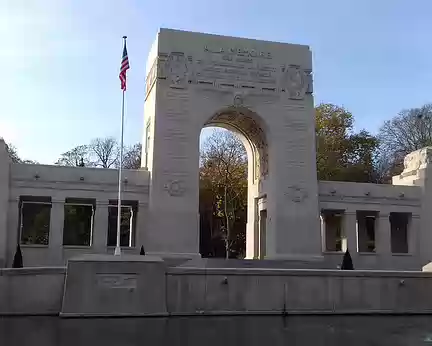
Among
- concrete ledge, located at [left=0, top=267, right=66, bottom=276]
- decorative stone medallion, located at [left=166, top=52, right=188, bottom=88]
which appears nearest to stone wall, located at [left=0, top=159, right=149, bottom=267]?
decorative stone medallion, located at [left=166, top=52, right=188, bottom=88]

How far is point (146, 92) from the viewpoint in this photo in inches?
1526

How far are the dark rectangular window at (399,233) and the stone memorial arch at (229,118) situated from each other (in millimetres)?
8770

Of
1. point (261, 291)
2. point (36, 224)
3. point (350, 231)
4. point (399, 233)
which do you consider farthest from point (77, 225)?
point (261, 291)

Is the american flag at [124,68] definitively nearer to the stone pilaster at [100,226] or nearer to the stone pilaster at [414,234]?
the stone pilaster at [100,226]

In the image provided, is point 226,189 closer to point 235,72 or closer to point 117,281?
point 235,72

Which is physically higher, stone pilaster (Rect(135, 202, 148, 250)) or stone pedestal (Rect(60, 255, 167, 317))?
stone pilaster (Rect(135, 202, 148, 250))

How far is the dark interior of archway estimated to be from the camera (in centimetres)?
5106

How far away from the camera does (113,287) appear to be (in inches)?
789

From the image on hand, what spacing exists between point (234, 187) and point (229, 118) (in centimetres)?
1359

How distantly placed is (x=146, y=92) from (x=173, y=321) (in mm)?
22680

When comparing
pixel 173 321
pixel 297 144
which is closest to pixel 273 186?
pixel 297 144

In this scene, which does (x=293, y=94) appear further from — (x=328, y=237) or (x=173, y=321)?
(x=173, y=321)

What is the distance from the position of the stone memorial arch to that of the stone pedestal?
12.7 m

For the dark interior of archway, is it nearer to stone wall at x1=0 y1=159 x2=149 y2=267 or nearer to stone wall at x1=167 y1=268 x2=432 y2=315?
stone wall at x1=0 y1=159 x2=149 y2=267
